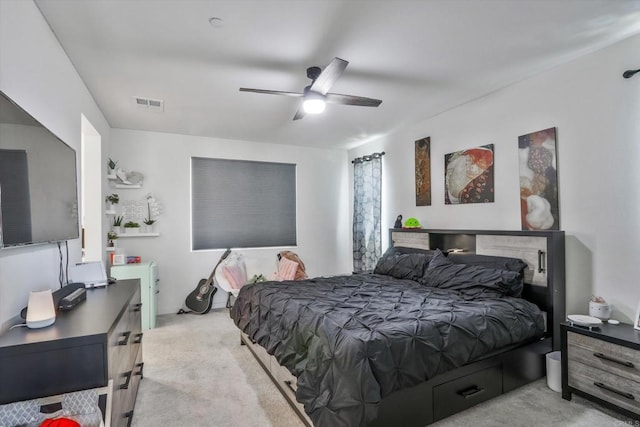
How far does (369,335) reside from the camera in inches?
72.4

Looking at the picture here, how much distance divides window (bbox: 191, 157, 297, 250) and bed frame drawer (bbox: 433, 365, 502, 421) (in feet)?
12.6

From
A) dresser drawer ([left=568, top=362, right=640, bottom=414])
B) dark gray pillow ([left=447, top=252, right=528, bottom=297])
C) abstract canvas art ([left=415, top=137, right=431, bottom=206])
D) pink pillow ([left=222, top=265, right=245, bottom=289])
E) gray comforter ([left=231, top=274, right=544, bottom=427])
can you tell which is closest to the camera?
gray comforter ([left=231, top=274, right=544, bottom=427])

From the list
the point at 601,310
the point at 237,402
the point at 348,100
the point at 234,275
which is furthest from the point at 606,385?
the point at 234,275

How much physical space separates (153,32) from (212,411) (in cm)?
268

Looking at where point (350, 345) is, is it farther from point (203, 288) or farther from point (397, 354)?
point (203, 288)

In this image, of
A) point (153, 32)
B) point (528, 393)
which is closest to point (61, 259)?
point (153, 32)

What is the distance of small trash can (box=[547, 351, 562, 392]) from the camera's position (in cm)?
247

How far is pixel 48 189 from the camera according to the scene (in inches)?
74.0

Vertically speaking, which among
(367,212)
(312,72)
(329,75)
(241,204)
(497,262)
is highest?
(312,72)

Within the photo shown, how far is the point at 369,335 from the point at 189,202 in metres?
3.97

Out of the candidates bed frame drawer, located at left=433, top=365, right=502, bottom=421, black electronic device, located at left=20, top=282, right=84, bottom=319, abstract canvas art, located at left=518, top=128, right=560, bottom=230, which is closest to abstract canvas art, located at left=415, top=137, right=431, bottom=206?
abstract canvas art, located at left=518, top=128, right=560, bottom=230

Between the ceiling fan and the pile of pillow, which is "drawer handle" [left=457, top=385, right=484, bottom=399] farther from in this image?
the ceiling fan

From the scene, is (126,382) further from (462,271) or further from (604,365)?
(604,365)

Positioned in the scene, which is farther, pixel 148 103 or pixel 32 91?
pixel 148 103
